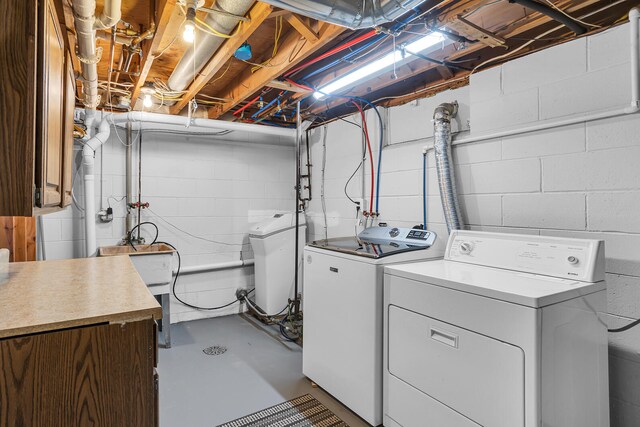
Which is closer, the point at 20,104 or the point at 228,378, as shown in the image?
the point at 20,104

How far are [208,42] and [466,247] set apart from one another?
194 centimetres

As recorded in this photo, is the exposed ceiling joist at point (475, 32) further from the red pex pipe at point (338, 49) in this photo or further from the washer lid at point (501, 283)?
the washer lid at point (501, 283)

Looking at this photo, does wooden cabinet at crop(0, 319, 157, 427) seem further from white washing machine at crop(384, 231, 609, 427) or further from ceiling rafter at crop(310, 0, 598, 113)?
ceiling rafter at crop(310, 0, 598, 113)

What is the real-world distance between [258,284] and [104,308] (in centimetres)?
272

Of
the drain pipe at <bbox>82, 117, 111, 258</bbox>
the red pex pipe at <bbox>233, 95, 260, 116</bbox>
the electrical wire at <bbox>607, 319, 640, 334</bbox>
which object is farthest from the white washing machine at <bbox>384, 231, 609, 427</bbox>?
the drain pipe at <bbox>82, 117, 111, 258</bbox>

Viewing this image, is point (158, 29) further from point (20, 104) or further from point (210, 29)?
point (20, 104)

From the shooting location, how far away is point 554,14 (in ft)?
5.43

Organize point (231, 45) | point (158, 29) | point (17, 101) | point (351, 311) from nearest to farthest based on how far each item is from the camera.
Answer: point (17, 101) → point (158, 29) → point (231, 45) → point (351, 311)

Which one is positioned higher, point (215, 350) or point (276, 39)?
point (276, 39)

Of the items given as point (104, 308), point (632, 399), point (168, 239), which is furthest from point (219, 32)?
point (632, 399)

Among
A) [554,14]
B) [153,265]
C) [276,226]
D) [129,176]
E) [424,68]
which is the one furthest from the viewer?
[276,226]

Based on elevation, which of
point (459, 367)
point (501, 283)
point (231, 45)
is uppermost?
point (231, 45)

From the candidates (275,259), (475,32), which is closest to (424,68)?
(475,32)

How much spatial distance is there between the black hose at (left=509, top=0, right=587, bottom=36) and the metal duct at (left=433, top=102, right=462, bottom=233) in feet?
2.55
